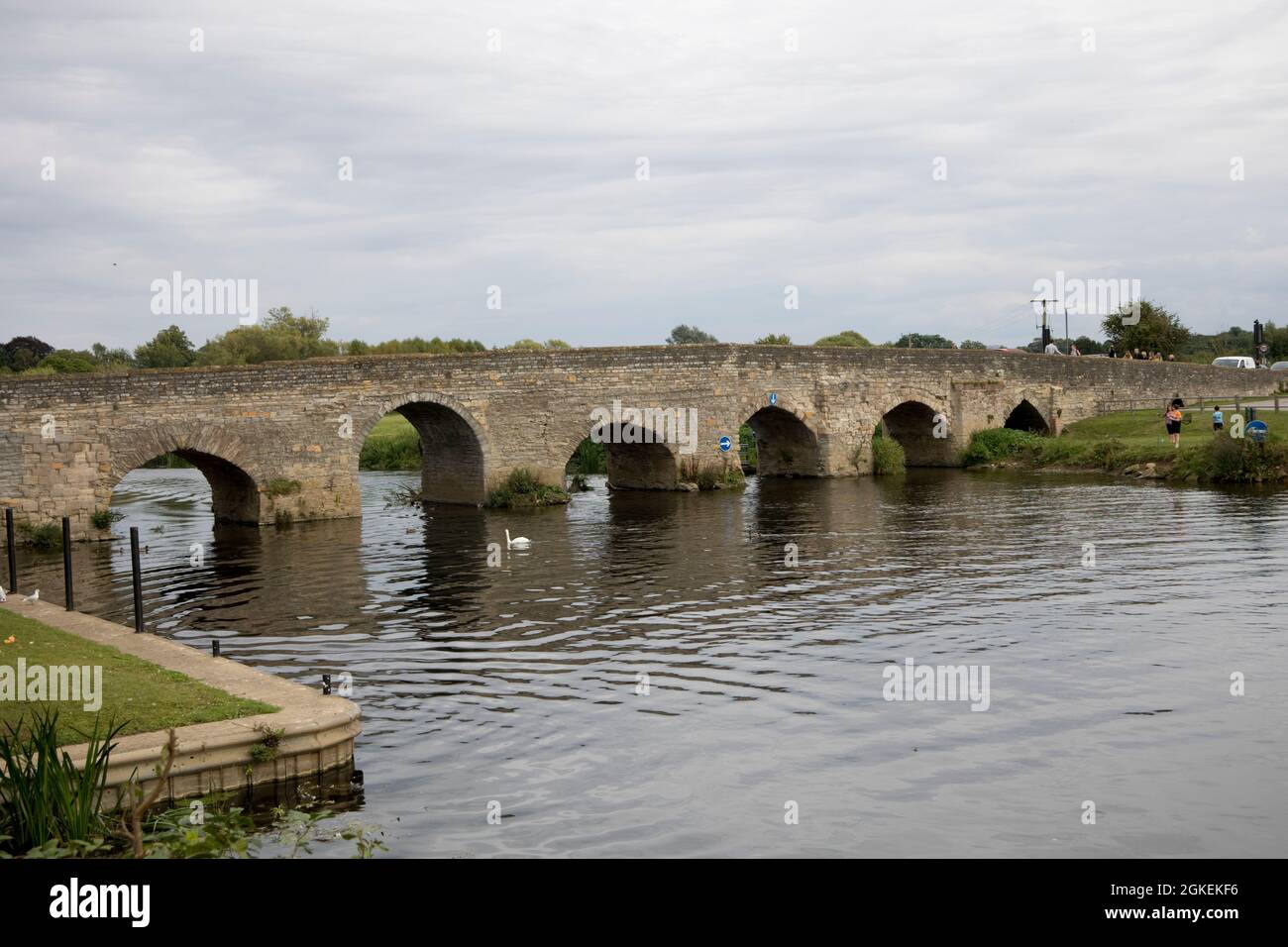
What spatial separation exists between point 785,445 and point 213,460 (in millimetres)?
19257

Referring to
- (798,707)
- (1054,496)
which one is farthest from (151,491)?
(798,707)

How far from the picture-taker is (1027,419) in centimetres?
4766

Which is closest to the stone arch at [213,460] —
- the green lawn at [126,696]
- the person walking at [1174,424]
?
the green lawn at [126,696]

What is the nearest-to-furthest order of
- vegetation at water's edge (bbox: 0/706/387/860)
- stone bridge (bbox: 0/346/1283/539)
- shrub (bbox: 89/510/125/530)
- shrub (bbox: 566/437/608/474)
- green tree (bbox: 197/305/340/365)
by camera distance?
vegetation at water's edge (bbox: 0/706/387/860), stone bridge (bbox: 0/346/1283/539), shrub (bbox: 89/510/125/530), shrub (bbox: 566/437/608/474), green tree (bbox: 197/305/340/365)

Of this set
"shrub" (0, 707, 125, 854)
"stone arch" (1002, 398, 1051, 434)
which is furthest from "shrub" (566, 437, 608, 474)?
"shrub" (0, 707, 125, 854)

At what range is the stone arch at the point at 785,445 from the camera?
132 feet

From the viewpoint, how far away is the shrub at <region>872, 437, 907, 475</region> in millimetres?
41594

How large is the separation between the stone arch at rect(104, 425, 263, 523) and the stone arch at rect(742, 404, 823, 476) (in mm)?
16290

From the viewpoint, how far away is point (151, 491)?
4331cm

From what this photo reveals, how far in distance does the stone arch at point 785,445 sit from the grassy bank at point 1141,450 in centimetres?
674

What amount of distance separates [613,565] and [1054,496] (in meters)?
15.3

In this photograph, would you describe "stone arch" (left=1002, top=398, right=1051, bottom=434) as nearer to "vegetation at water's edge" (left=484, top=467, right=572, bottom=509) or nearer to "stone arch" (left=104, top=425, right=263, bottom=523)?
"vegetation at water's edge" (left=484, top=467, right=572, bottom=509)
